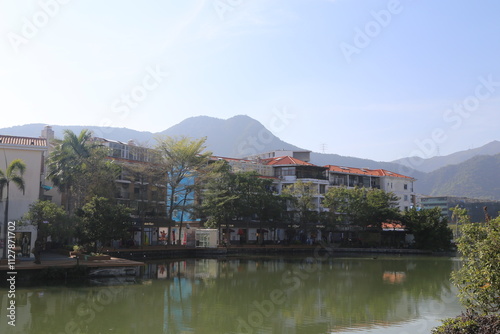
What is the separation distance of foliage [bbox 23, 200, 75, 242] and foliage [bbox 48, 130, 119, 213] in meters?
9.13

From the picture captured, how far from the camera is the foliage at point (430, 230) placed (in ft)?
155

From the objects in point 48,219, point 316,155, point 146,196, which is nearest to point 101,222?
point 48,219

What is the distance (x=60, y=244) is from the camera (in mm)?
33938

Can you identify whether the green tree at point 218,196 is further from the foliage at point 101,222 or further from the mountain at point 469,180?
the mountain at point 469,180

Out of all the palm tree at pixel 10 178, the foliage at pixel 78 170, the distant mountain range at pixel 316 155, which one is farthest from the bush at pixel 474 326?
the distant mountain range at pixel 316 155

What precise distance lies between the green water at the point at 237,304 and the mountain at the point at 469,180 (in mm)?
139884

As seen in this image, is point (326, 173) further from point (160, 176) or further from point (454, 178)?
point (454, 178)

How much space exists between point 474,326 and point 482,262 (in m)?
1.13

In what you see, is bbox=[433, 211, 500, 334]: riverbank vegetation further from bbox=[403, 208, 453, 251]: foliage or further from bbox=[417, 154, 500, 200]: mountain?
bbox=[417, 154, 500, 200]: mountain

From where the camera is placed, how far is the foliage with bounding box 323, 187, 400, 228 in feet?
158

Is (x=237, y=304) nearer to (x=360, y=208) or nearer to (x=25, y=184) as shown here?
(x=25, y=184)

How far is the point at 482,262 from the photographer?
8141 millimetres

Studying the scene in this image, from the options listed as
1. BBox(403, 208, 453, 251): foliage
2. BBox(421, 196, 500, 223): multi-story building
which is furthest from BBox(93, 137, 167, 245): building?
BBox(421, 196, 500, 223): multi-story building

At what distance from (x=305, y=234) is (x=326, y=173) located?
36.0 feet
